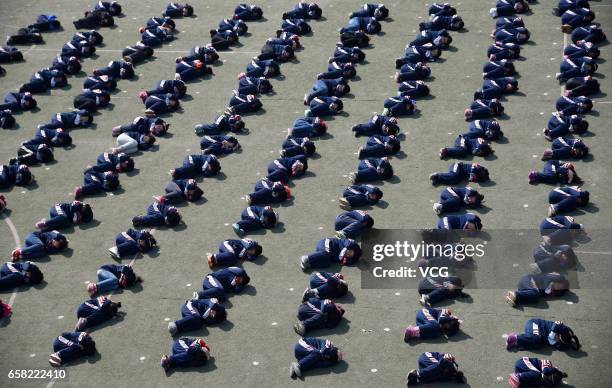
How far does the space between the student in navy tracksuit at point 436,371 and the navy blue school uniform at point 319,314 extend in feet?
16.5

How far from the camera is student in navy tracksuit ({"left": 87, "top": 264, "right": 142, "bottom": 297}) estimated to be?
4847 centimetres

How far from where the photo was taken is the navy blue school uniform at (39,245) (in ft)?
170

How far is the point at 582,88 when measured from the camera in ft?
205

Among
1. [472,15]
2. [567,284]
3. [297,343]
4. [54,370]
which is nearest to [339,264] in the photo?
[297,343]

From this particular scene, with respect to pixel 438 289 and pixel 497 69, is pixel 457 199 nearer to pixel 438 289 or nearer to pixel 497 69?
pixel 438 289

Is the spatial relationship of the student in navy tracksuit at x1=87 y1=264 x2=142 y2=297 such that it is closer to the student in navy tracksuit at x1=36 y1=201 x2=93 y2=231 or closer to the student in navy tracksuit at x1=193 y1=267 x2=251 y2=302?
the student in navy tracksuit at x1=193 y1=267 x2=251 y2=302

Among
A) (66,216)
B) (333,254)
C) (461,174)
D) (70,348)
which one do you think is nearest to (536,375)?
(333,254)

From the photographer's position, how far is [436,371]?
134ft

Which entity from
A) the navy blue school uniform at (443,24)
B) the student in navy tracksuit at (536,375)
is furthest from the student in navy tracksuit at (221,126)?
the student in navy tracksuit at (536,375)

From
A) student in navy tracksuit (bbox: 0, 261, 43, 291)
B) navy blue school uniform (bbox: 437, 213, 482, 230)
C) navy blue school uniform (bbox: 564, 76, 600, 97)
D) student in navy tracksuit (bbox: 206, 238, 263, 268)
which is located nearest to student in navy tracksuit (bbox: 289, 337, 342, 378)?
student in navy tracksuit (bbox: 206, 238, 263, 268)

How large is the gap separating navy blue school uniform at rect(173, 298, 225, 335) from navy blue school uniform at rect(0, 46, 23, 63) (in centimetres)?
3467

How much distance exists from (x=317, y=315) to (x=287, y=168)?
13.8 m

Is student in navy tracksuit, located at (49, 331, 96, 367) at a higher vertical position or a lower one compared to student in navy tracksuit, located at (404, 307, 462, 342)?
lower
